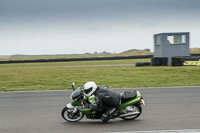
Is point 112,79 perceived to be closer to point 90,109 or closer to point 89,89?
point 90,109

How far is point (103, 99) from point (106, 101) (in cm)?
11

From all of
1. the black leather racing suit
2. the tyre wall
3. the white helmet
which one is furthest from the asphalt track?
the tyre wall

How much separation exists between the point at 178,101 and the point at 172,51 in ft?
54.0

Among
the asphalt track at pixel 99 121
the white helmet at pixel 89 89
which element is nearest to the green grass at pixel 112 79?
the asphalt track at pixel 99 121

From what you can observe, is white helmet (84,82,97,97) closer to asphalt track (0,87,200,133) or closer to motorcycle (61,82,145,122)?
motorcycle (61,82,145,122)

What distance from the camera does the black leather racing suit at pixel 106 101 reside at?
20.8 ft

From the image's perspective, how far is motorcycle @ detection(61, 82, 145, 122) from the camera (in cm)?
642

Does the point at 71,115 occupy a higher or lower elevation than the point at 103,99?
lower

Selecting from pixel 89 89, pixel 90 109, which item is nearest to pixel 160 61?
pixel 90 109

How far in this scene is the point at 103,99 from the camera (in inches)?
252

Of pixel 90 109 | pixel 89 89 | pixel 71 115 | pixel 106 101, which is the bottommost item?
pixel 71 115

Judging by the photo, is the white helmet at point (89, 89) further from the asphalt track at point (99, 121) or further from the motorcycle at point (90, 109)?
the asphalt track at point (99, 121)

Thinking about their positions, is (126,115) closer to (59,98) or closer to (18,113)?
(18,113)

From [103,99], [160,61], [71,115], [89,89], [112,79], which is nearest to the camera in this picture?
[89,89]
